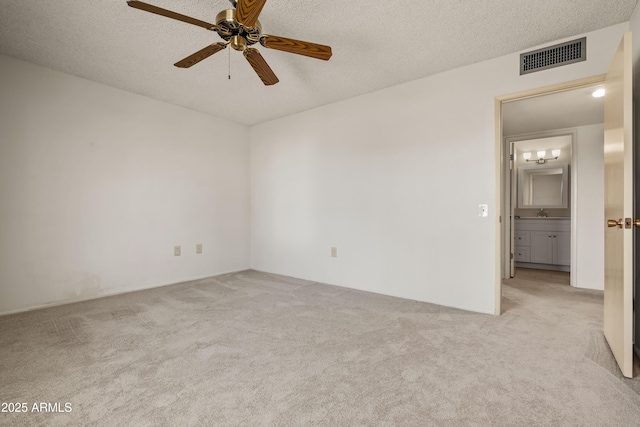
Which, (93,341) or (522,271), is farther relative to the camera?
(522,271)

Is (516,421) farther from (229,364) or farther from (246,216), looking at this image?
(246,216)

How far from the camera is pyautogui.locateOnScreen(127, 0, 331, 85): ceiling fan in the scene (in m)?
1.52

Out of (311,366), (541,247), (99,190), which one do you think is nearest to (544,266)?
(541,247)

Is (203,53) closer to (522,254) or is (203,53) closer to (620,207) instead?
(620,207)

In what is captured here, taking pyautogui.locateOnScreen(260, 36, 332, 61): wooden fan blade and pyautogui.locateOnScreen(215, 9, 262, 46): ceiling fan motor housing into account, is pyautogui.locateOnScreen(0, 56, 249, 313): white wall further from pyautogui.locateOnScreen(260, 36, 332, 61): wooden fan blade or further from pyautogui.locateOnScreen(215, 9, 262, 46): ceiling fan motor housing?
pyautogui.locateOnScreen(260, 36, 332, 61): wooden fan blade

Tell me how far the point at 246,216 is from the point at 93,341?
277 centimetres

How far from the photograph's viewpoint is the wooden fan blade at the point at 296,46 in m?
1.81

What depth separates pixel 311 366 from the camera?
5.58ft

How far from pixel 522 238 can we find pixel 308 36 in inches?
193

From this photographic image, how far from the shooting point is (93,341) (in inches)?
79.7

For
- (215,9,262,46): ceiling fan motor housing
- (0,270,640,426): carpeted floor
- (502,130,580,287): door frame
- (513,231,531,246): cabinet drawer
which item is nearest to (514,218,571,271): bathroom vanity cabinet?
(513,231,531,246): cabinet drawer

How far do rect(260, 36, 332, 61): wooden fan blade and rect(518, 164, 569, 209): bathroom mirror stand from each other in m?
5.10

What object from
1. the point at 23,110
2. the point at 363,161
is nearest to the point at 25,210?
the point at 23,110

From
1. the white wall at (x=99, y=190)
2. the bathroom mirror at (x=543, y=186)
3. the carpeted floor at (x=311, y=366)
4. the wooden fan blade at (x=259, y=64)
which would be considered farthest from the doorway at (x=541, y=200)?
the white wall at (x=99, y=190)
